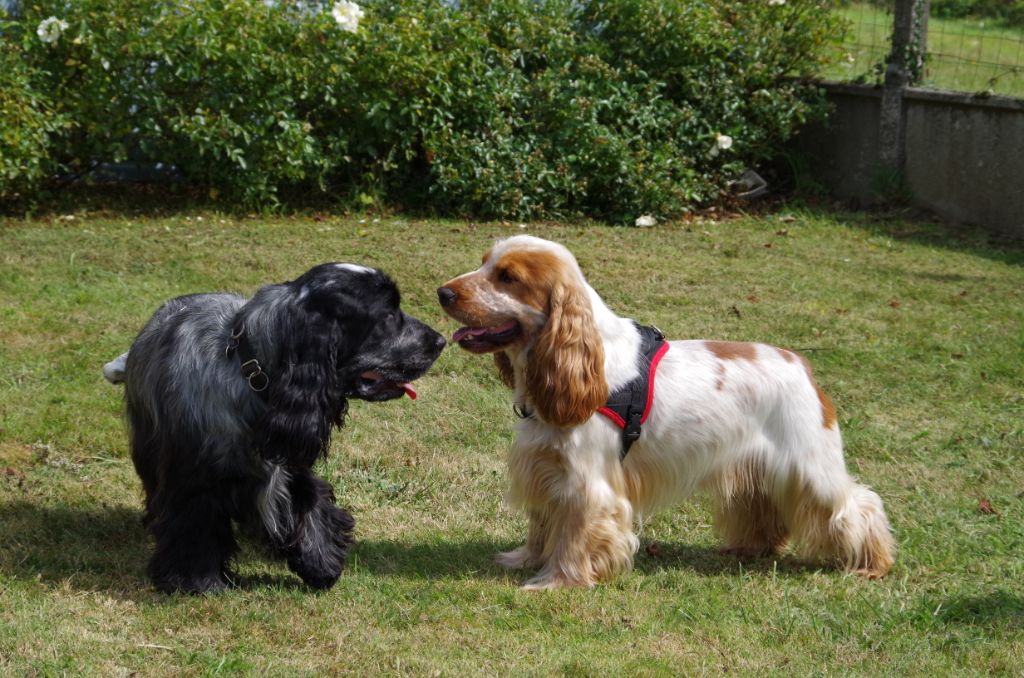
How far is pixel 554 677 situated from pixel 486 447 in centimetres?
237

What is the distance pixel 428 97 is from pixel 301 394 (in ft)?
23.0

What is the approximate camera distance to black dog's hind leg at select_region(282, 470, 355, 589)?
14.3 ft

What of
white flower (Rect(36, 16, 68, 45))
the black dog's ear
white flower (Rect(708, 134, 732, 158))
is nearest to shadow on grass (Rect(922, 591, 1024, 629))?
the black dog's ear

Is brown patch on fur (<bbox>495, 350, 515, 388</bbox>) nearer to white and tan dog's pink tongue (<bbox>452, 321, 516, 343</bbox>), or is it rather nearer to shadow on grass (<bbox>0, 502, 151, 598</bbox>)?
white and tan dog's pink tongue (<bbox>452, 321, 516, 343</bbox>)

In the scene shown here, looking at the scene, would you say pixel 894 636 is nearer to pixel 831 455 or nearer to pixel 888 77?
pixel 831 455

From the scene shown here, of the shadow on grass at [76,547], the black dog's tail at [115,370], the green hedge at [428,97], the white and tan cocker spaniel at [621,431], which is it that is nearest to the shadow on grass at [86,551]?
the shadow on grass at [76,547]

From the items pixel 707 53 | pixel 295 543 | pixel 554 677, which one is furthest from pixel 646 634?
pixel 707 53

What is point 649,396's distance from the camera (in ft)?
14.9

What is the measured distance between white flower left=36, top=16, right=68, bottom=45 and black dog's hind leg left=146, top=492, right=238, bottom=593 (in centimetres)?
673

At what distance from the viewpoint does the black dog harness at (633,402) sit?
4484 mm

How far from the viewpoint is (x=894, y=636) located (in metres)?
4.14

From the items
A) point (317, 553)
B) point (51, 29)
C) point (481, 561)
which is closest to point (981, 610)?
point (481, 561)

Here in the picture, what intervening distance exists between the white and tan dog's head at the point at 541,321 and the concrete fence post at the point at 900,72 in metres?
8.19

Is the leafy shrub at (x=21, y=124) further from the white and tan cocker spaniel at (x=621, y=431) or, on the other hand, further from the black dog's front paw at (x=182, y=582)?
the white and tan cocker spaniel at (x=621, y=431)
